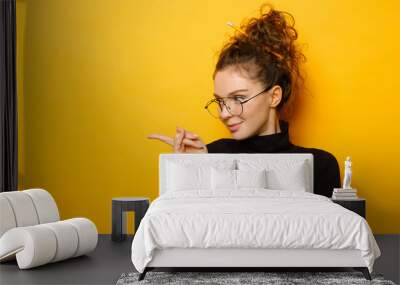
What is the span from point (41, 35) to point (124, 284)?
352 cm

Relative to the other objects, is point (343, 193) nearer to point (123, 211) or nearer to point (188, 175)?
point (188, 175)

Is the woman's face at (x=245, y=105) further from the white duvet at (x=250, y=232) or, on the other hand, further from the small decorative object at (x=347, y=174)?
the white duvet at (x=250, y=232)

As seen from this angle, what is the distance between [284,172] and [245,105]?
2.98 feet

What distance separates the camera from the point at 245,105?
268 inches

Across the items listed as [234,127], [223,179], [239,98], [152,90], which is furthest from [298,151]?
[152,90]

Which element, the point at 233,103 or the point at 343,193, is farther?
the point at 233,103

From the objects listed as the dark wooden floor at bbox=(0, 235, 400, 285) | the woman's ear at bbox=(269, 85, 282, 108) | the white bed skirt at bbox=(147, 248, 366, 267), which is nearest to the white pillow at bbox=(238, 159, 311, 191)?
the woman's ear at bbox=(269, 85, 282, 108)

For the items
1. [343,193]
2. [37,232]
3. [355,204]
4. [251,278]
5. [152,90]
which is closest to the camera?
→ [251,278]

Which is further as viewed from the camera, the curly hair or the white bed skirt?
the curly hair

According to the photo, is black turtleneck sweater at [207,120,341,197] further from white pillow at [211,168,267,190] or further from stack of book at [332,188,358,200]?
white pillow at [211,168,267,190]

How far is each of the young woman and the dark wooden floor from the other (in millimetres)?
1218

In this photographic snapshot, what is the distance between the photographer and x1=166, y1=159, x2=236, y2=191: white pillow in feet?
20.4

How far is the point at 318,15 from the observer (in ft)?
23.0

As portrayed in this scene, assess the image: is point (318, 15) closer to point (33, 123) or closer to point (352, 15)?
point (352, 15)
